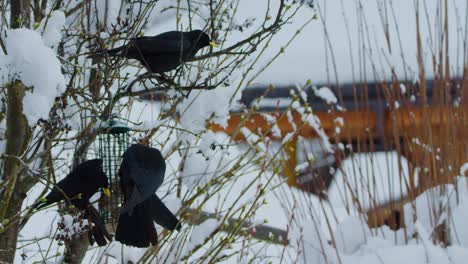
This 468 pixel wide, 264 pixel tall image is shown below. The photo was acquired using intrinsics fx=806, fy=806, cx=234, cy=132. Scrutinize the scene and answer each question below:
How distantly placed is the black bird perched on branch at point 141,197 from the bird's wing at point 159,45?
27 centimetres

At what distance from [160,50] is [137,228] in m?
0.49

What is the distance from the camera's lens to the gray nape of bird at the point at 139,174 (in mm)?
2051

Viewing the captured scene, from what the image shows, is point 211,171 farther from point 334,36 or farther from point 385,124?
point 334,36

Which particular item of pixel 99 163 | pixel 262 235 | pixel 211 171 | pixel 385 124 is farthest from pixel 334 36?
pixel 99 163

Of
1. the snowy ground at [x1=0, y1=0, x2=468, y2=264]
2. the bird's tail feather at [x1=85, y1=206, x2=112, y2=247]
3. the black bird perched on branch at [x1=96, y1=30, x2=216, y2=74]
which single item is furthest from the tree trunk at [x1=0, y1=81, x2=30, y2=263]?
the black bird perched on branch at [x1=96, y1=30, x2=216, y2=74]

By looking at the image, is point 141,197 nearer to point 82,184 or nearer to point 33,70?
point 82,184

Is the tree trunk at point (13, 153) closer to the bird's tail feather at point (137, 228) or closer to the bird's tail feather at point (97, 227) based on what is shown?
the bird's tail feather at point (97, 227)

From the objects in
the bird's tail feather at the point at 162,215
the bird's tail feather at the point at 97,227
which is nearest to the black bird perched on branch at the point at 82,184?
the bird's tail feather at the point at 97,227

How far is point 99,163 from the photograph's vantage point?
226cm

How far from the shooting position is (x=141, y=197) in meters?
2.04

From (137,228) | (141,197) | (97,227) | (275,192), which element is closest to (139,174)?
(141,197)

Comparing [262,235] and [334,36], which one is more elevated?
[334,36]

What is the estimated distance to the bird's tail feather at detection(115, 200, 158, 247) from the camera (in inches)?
85.6

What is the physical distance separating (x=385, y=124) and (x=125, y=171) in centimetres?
377
